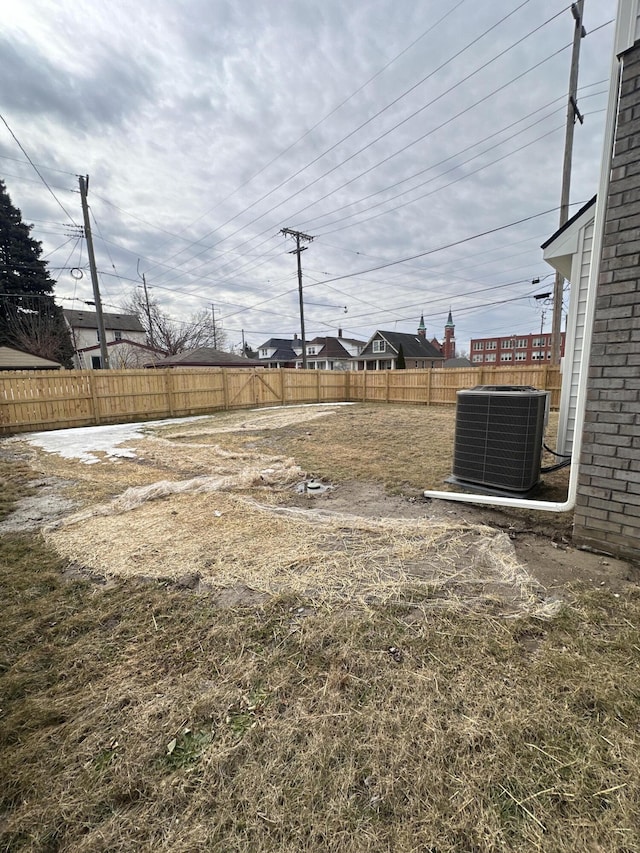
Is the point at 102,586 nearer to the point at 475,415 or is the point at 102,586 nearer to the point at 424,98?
the point at 475,415

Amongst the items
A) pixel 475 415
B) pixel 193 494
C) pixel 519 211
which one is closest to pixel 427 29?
pixel 519 211

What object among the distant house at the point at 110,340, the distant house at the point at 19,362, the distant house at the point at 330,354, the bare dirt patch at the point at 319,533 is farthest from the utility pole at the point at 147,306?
the bare dirt patch at the point at 319,533

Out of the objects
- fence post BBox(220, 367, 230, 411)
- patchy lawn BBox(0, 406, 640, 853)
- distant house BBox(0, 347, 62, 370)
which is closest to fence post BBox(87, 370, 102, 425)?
fence post BBox(220, 367, 230, 411)

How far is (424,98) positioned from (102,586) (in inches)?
617

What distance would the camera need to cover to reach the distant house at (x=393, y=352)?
33938 mm

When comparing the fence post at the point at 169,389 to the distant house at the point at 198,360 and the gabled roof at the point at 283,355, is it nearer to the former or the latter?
the distant house at the point at 198,360

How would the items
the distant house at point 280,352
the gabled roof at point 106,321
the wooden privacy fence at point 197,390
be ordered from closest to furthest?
the wooden privacy fence at point 197,390 → the gabled roof at point 106,321 → the distant house at point 280,352

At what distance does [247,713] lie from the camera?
133 cm

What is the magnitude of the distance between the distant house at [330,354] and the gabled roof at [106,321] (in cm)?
1819

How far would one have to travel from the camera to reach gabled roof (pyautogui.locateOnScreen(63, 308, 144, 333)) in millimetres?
33094

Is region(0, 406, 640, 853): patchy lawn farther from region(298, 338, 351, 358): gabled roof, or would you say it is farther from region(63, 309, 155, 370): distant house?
region(298, 338, 351, 358): gabled roof

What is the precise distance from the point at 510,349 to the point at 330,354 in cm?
3348

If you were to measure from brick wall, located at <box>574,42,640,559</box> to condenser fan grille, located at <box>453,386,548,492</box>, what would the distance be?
0.87 meters

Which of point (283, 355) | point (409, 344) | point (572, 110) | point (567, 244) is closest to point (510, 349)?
point (409, 344)
